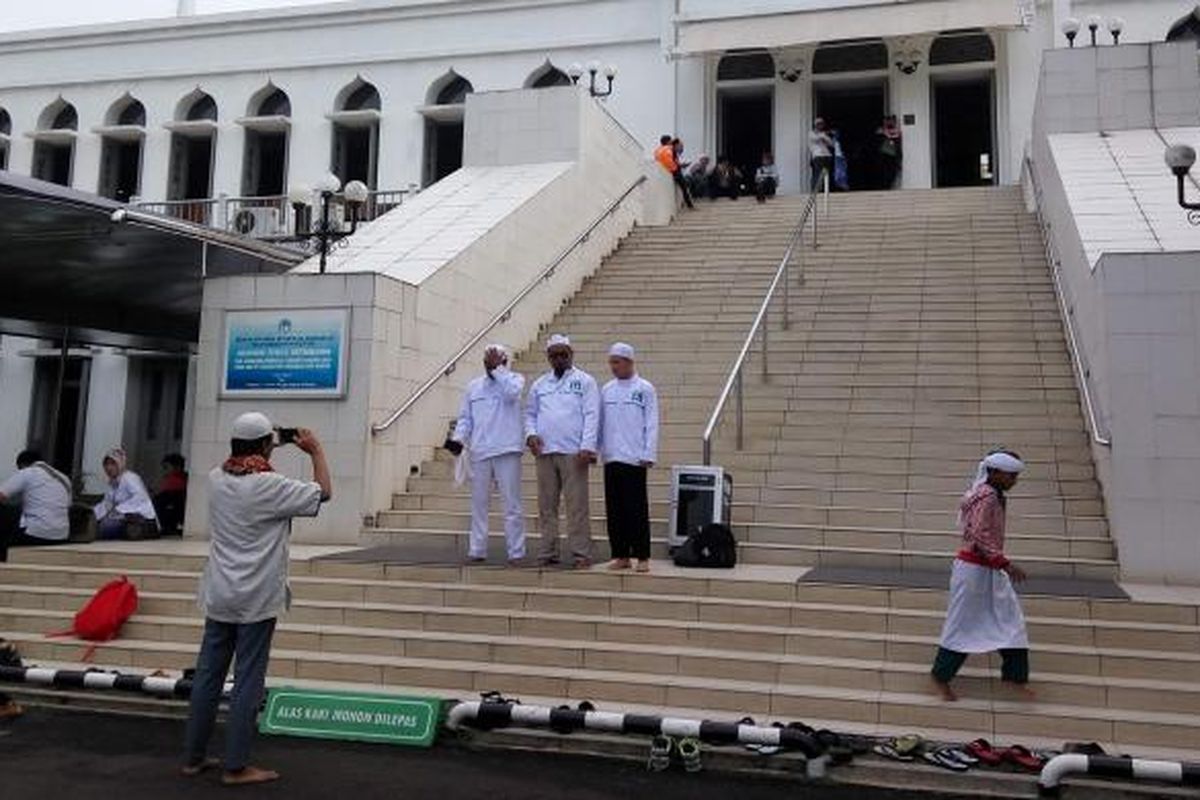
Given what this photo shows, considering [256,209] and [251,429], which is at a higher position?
[256,209]

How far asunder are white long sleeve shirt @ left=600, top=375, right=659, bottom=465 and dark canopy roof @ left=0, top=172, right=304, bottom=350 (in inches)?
211

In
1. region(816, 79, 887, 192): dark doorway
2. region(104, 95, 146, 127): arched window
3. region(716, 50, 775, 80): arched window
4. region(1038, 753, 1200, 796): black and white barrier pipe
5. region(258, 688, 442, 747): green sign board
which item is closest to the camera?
region(1038, 753, 1200, 796): black and white barrier pipe

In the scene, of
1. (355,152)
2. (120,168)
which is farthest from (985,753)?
(120,168)

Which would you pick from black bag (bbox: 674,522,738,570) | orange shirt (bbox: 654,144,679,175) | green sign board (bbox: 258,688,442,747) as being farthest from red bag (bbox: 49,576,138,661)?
orange shirt (bbox: 654,144,679,175)

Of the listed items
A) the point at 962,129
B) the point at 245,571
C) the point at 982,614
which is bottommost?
the point at 982,614

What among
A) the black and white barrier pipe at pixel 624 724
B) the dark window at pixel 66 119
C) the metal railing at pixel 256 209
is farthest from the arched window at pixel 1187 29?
the dark window at pixel 66 119

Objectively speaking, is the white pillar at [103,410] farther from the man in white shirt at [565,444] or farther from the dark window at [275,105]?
the man in white shirt at [565,444]

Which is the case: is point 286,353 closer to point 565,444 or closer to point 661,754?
point 565,444

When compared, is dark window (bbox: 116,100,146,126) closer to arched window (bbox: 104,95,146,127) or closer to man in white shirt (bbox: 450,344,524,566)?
arched window (bbox: 104,95,146,127)

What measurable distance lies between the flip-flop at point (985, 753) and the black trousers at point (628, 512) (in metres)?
2.98

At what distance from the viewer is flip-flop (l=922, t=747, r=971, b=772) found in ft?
16.9

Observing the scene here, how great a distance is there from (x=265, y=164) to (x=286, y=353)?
55.4 ft

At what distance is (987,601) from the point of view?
19.6ft

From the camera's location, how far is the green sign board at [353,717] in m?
5.75
